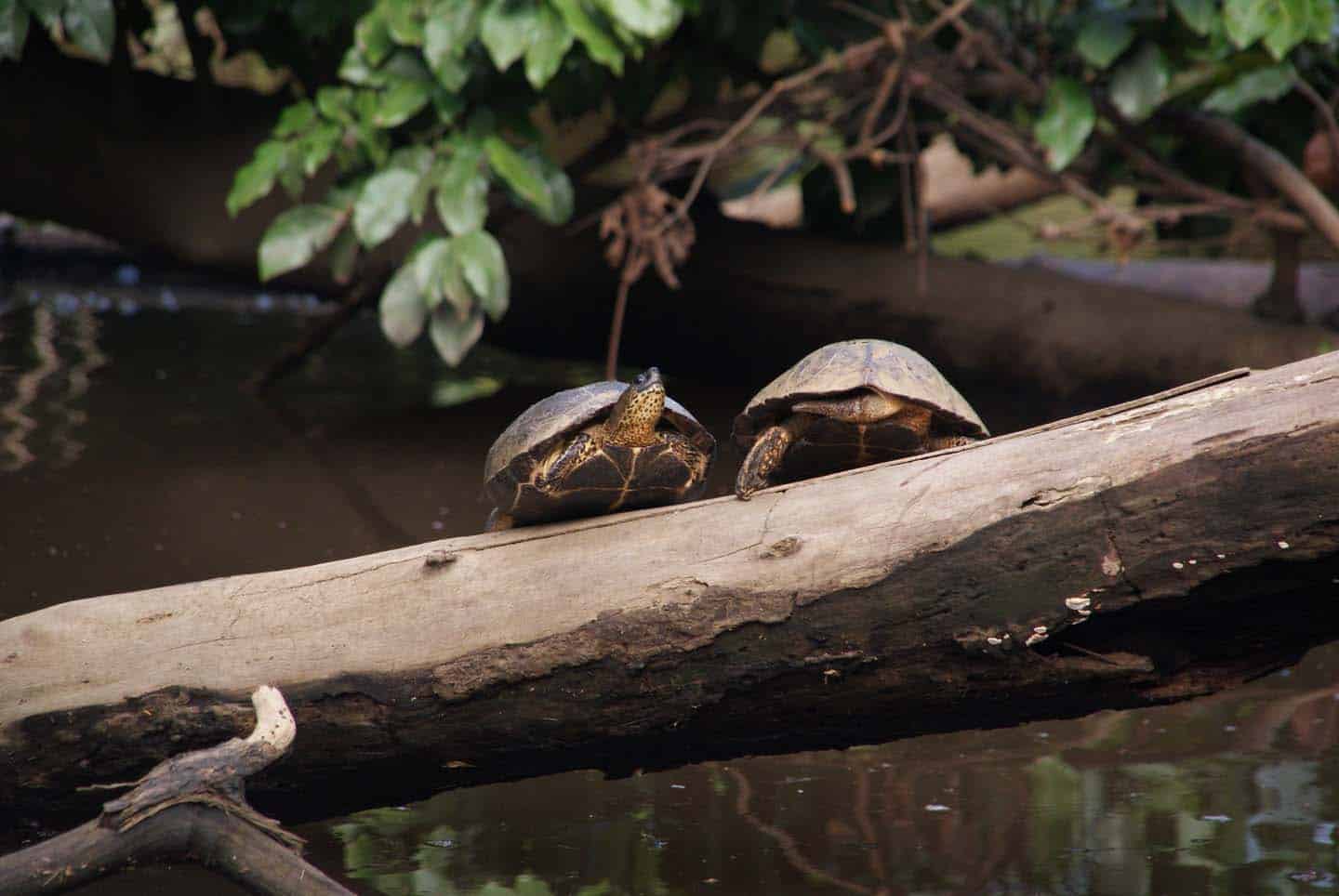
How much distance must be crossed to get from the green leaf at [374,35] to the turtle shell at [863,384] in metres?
2.09

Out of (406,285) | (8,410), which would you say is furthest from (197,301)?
(406,285)

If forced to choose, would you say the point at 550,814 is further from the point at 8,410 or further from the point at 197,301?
the point at 197,301

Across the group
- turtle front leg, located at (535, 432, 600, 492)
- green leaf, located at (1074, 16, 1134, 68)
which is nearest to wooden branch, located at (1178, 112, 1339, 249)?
green leaf, located at (1074, 16, 1134, 68)

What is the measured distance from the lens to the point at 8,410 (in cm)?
513

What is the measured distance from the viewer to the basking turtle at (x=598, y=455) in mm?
2162

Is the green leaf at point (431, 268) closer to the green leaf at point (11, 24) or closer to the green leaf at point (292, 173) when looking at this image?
the green leaf at point (292, 173)

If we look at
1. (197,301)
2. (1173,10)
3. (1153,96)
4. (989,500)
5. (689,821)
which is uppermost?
(197,301)

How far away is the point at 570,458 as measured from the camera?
2.15 metres

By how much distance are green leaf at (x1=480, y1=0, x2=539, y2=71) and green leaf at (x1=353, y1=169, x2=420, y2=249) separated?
538 millimetres

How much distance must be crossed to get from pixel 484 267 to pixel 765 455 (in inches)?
67.9

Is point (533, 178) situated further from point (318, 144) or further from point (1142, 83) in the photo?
point (1142, 83)

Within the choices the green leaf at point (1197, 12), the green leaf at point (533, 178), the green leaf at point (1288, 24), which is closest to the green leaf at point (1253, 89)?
the green leaf at point (1197, 12)

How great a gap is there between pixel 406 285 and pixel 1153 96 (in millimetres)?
2474

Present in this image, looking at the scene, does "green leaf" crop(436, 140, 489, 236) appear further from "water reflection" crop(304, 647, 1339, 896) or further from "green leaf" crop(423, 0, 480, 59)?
"water reflection" crop(304, 647, 1339, 896)
